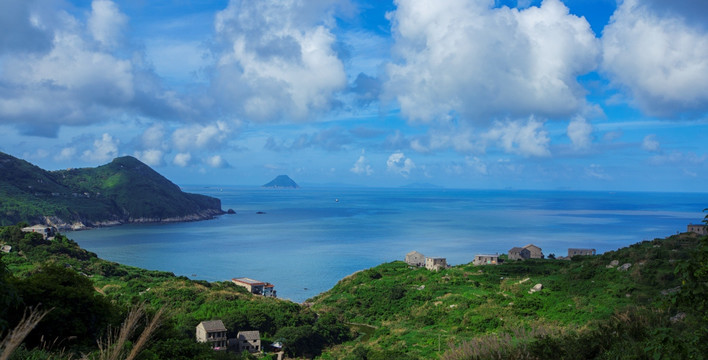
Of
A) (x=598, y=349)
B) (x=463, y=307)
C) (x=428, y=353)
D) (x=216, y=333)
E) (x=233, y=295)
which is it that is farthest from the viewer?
(x=233, y=295)

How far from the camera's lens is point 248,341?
18234 mm

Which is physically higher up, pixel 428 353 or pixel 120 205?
pixel 120 205

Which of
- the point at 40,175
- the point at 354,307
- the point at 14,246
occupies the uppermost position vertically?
the point at 40,175

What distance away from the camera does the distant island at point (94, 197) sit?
233 ft

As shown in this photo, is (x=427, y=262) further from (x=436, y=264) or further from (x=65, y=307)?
(x=65, y=307)

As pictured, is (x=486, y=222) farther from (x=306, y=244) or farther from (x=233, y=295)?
(x=233, y=295)

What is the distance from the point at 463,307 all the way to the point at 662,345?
1702 centimetres

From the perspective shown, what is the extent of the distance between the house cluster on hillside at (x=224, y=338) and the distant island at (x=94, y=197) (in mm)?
61654

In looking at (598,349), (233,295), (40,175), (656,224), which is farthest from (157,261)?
(656,224)

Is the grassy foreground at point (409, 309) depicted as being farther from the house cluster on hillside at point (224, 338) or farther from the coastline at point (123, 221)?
the coastline at point (123, 221)

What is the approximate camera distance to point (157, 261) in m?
46.6

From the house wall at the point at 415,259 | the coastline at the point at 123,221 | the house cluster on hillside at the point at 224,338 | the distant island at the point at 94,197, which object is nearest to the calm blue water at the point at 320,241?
the coastline at the point at 123,221

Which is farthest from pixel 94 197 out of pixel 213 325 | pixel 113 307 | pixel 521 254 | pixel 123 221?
pixel 113 307

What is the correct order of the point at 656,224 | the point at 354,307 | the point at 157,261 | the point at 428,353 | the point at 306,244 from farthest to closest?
1. the point at 656,224
2. the point at 306,244
3. the point at 157,261
4. the point at 354,307
5. the point at 428,353
